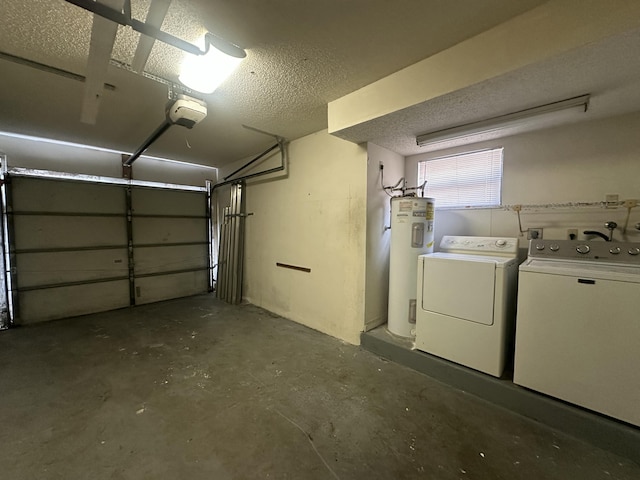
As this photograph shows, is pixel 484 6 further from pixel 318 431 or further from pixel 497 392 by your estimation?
pixel 318 431

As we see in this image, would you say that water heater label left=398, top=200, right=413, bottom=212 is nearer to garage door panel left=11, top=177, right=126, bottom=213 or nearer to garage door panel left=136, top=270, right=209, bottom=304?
garage door panel left=136, top=270, right=209, bottom=304

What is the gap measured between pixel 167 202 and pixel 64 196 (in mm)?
1388

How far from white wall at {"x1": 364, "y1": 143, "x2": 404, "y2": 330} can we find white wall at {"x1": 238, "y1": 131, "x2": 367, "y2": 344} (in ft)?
0.25

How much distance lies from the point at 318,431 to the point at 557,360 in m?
1.64

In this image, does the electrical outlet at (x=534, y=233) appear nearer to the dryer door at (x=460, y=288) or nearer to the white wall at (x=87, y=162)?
the dryer door at (x=460, y=288)

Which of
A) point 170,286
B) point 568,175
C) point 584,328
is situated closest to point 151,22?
point 584,328

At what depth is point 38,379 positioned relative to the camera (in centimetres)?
229

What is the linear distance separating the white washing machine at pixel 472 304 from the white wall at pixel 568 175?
14.9 inches

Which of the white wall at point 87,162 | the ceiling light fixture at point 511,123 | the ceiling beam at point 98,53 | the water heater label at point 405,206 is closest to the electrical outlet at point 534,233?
the ceiling light fixture at point 511,123

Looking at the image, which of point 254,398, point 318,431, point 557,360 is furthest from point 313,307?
point 557,360

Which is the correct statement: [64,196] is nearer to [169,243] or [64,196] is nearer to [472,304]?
[169,243]

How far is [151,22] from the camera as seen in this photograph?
140 cm

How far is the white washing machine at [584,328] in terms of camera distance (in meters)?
1.50

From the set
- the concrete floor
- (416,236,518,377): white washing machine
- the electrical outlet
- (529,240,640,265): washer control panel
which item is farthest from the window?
the concrete floor
